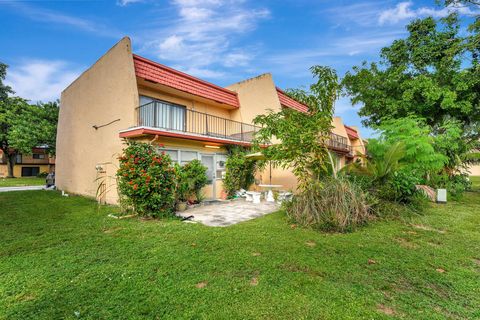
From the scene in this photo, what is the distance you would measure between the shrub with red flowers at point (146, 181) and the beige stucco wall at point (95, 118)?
8.44 ft

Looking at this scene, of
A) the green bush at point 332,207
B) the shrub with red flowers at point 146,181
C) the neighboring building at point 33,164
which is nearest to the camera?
the green bush at point 332,207

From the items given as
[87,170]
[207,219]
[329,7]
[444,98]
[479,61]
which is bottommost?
[207,219]

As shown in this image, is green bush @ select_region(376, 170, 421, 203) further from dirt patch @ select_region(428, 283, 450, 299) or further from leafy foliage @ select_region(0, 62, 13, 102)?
leafy foliage @ select_region(0, 62, 13, 102)

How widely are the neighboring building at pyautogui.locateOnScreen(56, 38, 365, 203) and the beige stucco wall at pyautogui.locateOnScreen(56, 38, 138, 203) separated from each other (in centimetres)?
4

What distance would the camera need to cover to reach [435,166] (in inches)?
419

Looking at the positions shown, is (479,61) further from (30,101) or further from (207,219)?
(30,101)

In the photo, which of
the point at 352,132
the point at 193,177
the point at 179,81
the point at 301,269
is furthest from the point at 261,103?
the point at 352,132

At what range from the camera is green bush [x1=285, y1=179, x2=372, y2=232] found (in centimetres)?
609

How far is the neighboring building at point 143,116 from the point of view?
33.1 ft

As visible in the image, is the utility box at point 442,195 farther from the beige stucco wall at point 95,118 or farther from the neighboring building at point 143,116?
the beige stucco wall at point 95,118

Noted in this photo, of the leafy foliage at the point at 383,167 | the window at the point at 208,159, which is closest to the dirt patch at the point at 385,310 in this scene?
the leafy foliage at the point at 383,167

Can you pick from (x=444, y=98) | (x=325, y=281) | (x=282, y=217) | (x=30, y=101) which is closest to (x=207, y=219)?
(x=282, y=217)

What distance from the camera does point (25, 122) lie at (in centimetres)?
2356

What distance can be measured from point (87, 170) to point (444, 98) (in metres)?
19.4
